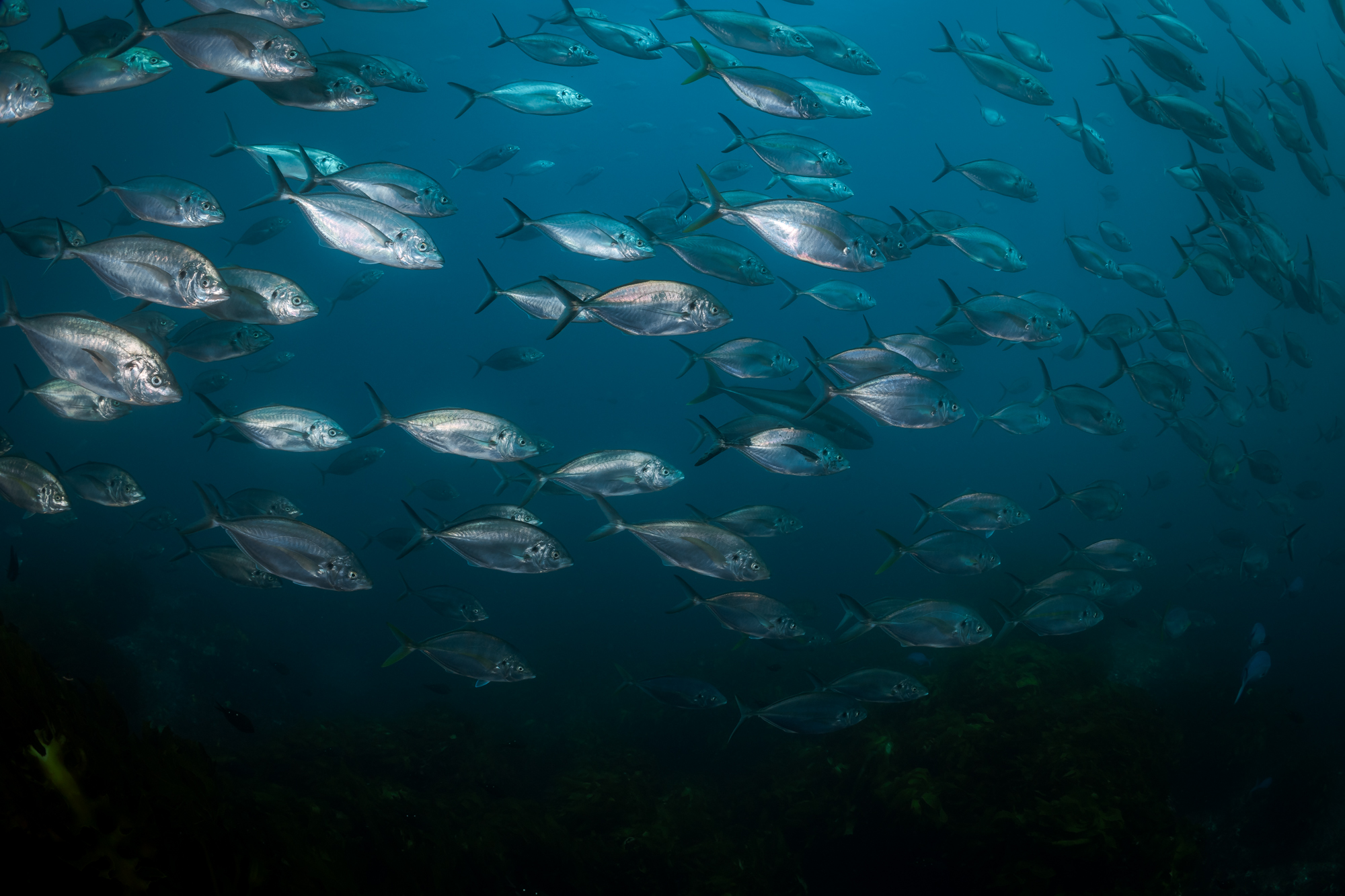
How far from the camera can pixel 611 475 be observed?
14.1ft

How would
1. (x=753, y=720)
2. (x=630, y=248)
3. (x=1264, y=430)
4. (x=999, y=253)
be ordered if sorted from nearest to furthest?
(x=630, y=248) < (x=999, y=253) < (x=753, y=720) < (x=1264, y=430)

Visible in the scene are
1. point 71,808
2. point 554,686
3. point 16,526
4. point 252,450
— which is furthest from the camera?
point 252,450

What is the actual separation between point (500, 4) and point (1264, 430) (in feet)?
324

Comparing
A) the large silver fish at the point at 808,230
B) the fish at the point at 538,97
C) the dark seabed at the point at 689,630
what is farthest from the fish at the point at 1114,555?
the fish at the point at 538,97

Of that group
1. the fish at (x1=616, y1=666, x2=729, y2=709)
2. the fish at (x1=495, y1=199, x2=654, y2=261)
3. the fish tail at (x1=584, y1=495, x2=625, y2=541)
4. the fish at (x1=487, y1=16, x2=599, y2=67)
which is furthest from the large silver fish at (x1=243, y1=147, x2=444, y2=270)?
the fish at (x1=616, y1=666, x2=729, y2=709)

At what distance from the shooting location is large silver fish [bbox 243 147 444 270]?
3705 mm

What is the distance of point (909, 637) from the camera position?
183 inches

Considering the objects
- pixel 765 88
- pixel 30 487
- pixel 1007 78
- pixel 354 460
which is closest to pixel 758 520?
pixel 765 88

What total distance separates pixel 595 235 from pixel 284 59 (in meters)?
2.11

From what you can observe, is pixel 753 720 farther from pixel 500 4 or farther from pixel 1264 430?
pixel 1264 430

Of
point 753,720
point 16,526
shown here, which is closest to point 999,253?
point 753,720

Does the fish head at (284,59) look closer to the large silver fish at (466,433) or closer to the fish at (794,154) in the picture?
the large silver fish at (466,433)

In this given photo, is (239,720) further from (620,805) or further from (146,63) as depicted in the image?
(146,63)

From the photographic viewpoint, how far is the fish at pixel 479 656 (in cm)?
423
